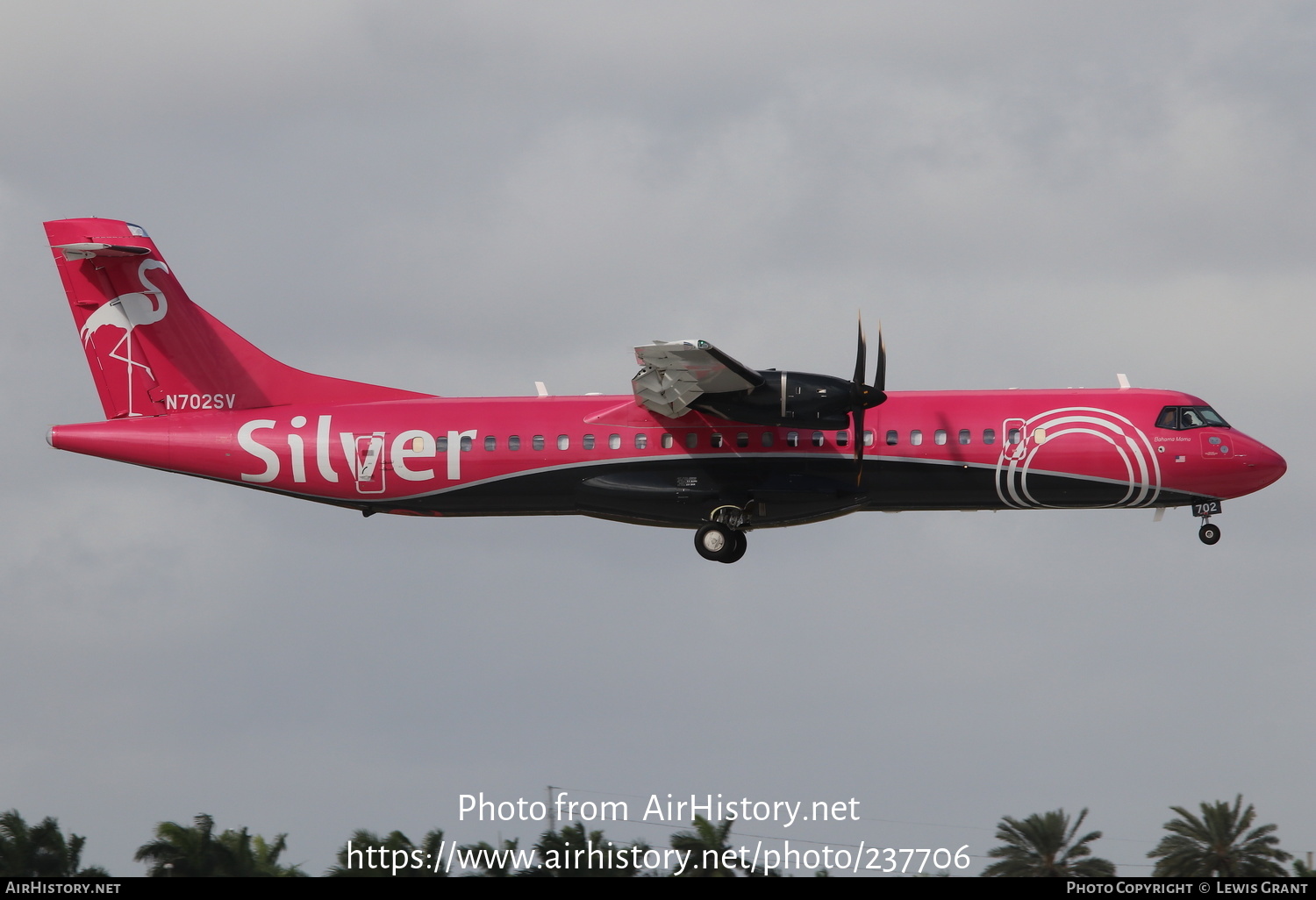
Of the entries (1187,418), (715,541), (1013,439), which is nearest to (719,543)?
(715,541)

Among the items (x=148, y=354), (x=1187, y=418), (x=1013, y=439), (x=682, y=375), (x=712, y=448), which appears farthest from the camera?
(x=148, y=354)

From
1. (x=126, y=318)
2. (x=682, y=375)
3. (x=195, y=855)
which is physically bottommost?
(x=195, y=855)

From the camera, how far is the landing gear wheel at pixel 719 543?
2875cm

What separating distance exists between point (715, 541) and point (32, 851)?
51.1 ft

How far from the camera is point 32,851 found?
104ft

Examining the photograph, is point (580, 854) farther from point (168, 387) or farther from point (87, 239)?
point (87, 239)

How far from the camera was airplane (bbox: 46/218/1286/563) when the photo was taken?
28.3 meters

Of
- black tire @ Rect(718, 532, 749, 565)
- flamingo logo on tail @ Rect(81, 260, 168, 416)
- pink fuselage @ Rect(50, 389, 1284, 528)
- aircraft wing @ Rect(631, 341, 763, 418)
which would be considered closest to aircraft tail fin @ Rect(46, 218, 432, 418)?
flamingo logo on tail @ Rect(81, 260, 168, 416)

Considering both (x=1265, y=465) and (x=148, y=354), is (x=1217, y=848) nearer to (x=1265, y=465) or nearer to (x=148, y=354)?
(x=1265, y=465)

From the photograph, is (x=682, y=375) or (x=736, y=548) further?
(x=736, y=548)

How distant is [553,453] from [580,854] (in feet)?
27.1

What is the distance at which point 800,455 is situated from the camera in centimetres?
2853

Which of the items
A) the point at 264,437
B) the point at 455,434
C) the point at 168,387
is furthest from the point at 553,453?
the point at 168,387

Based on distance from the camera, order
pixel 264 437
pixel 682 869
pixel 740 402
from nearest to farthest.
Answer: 1. pixel 740 402
2. pixel 264 437
3. pixel 682 869
